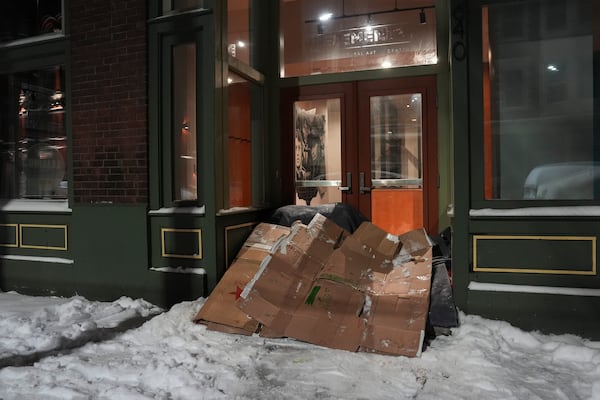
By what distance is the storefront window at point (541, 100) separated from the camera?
407cm

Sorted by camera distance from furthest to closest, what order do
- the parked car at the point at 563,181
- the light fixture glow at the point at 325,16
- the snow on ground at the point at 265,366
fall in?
the light fixture glow at the point at 325,16, the parked car at the point at 563,181, the snow on ground at the point at 265,366

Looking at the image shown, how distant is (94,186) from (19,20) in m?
2.78

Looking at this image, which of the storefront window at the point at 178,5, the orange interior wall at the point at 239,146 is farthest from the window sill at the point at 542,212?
the storefront window at the point at 178,5

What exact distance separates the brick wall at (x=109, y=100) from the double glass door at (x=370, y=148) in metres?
1.87

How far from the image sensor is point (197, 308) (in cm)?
452

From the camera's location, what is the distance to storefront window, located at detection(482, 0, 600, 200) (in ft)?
13.4

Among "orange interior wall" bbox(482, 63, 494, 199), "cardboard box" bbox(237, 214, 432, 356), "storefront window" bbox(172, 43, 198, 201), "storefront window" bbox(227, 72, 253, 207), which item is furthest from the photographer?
"storefront window" bbox(227, 72, 253, 207)

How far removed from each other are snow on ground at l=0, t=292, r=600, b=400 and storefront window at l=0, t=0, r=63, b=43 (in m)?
3.92

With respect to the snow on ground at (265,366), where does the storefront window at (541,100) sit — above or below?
above

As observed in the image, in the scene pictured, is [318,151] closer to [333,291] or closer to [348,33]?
[348,33]

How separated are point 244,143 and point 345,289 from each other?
2.52 meters

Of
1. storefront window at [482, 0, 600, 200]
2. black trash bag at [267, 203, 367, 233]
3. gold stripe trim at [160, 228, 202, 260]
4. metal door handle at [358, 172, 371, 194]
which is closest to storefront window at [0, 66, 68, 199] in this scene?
gold stripe trim at [160, 228, 202, 260]

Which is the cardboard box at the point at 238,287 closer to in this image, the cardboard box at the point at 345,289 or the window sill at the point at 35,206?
the cardboard box at the point at 345,289

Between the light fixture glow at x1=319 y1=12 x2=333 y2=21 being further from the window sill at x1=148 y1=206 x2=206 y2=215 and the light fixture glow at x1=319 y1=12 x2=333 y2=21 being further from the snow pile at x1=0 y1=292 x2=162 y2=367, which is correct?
the snow pile at x1=0 y1=292 x2=162 y2=367
